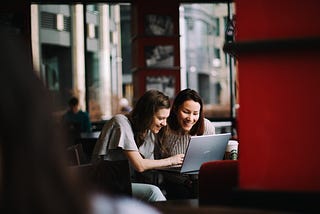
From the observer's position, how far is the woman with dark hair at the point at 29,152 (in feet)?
3.19

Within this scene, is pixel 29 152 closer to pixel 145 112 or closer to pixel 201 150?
pixel 201 150

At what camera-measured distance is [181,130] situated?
4.53 metres

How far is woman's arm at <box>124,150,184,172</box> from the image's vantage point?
3.99 meters

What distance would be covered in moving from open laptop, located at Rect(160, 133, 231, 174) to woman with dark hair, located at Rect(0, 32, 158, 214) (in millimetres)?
2632

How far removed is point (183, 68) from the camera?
9.60m

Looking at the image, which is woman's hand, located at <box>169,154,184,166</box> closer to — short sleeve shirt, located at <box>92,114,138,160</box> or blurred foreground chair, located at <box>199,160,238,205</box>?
short sleeve shirt, located at <box>92,114,138,160</box>

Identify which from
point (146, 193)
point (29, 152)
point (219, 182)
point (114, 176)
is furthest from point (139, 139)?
point (29, 152)

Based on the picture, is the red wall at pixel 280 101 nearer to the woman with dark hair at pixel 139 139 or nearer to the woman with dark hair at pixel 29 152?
the woman with dark hair at pixel 29 152

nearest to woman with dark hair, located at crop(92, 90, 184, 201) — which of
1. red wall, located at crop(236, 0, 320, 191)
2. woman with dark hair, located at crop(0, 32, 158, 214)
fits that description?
red wall, located at crop(236, 0, 320, 191)

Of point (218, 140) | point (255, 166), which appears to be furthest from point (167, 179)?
point (255, 166)

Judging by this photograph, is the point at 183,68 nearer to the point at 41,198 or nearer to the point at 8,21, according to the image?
the point at 8,21

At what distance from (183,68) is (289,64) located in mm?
7853

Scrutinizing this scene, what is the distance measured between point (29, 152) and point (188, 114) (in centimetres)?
351

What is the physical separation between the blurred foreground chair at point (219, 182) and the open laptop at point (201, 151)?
1.05 m
